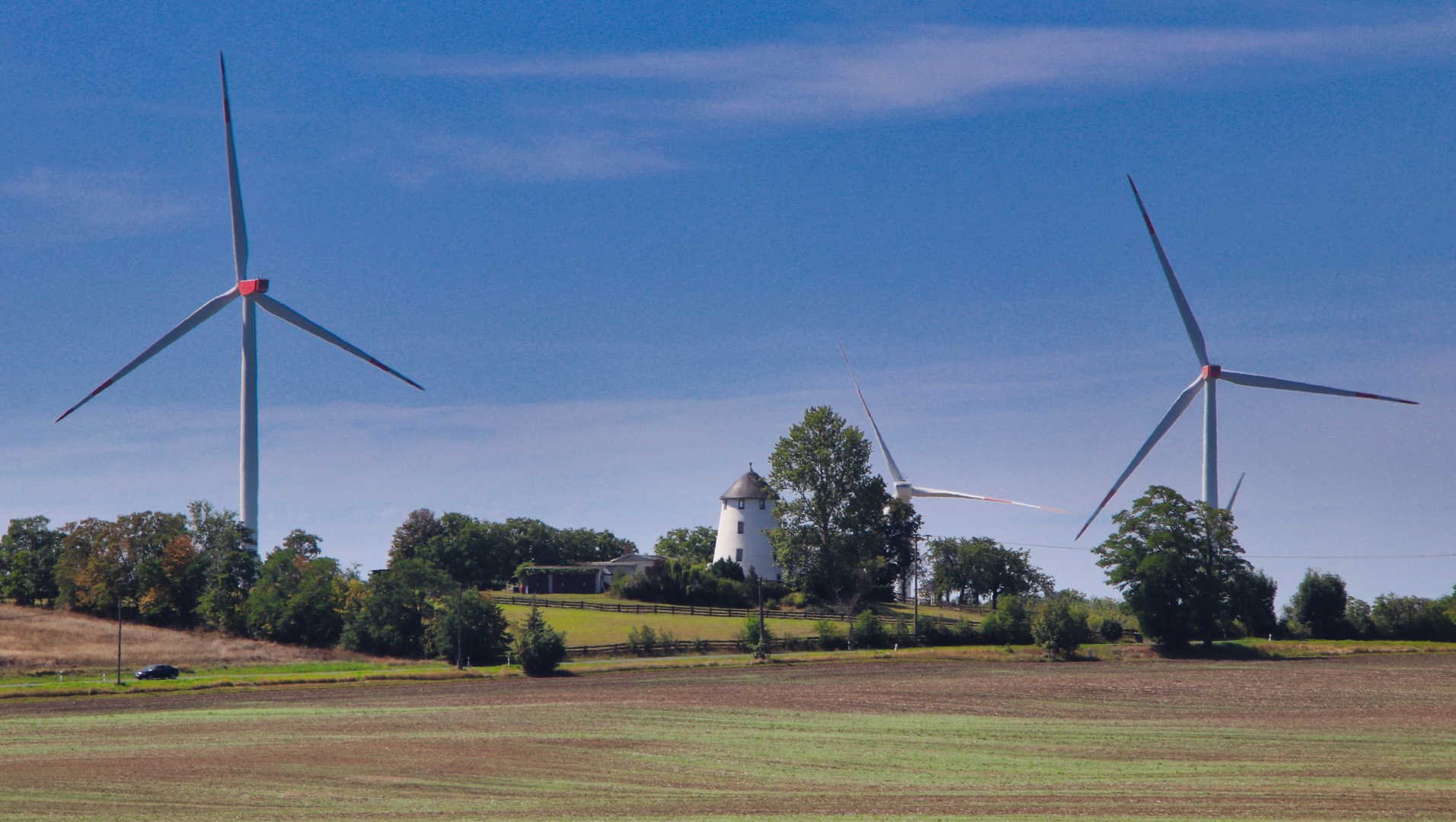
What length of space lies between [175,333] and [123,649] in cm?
2635

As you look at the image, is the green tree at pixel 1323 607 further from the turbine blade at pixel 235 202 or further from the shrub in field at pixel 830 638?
the turbine blade at pixel 235 202

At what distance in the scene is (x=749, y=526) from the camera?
12712 centimetres

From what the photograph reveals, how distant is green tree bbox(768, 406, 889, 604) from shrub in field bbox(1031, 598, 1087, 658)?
2605cm

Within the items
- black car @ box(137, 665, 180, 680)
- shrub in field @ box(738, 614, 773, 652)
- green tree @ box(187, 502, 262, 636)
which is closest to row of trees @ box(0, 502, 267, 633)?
green tree @ box(187, 502, 262, 636)

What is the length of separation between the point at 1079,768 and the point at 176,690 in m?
52.4


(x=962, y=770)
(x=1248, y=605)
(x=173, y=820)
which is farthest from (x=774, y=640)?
(x=173, y=820)

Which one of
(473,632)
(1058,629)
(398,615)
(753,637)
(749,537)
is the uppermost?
(749,537)

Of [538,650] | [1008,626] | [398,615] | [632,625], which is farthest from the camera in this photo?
[632,625]

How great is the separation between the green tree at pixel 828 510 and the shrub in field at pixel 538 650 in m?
42.5

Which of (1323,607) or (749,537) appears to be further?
(749,537)

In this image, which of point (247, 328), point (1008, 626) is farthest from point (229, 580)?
point (1008, 626)

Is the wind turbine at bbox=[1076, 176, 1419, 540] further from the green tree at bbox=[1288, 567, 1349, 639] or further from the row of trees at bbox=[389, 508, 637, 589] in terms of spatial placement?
the row of trees at bbox=[389, 508, 637, 589]

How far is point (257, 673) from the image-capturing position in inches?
2938

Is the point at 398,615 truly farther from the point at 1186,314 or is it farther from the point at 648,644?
the point at 1186,314
